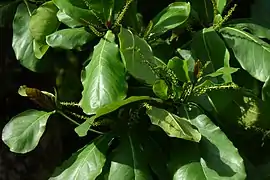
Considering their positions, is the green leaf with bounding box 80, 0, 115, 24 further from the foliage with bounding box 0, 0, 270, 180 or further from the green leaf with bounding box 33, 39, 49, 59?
the green leaf with bounding box 33, 39, 49, 59

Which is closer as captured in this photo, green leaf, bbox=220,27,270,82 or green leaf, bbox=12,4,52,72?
green leaf, bbox=220,27,270,82

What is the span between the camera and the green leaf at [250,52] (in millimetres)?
1536

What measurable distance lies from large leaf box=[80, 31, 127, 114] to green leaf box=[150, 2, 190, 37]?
0.36 feet

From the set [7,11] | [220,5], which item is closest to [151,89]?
[220,5]

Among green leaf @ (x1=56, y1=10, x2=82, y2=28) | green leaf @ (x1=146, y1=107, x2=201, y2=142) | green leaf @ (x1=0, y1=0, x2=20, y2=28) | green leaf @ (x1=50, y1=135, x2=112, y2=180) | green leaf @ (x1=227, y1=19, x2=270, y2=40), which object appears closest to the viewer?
green leaf @ (x1=146, y1=107, x2=201, y2=142)

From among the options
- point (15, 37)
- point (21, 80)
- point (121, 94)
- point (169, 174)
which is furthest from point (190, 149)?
point (21, 80)

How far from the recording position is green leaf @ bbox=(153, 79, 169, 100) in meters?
1.38

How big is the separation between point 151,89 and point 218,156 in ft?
0.79

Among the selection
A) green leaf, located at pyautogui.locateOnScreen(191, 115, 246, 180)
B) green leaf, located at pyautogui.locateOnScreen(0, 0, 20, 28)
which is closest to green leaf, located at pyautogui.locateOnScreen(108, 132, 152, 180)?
green leaf, located at pyautogui.locateOnScreen(191, 115, 246, 180)

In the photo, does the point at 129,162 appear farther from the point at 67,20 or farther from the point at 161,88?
the point at 67,20

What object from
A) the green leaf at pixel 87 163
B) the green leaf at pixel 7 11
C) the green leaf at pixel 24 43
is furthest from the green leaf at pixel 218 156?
the green leaf at pixel 7 11

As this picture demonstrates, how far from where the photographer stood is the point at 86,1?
4.78 feet

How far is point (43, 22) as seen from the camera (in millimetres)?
1543

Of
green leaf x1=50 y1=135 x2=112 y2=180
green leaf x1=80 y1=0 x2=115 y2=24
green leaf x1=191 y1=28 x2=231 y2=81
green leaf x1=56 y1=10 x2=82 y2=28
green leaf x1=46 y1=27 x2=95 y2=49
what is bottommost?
green leaf x1=50 y1=135 x2=112 y2=180
